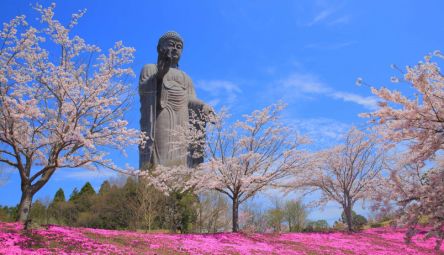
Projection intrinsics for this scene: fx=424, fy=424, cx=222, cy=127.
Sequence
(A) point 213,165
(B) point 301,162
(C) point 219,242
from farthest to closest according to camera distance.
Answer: (B) point 301,162
(A) point 213,165
(C) point 219,242

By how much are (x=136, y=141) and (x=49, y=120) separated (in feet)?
9.57

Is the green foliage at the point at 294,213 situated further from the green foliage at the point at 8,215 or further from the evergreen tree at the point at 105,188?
the green foliage at the point at 8,215

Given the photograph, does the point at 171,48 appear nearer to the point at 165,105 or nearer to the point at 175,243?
the point at 165,105

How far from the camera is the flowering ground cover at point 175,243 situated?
482 inches

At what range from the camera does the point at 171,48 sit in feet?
111

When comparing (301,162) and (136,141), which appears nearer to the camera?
(136,141)

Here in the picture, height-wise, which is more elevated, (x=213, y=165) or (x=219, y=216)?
(x=213, y=165)

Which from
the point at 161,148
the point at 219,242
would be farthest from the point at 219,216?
the point at 219,242

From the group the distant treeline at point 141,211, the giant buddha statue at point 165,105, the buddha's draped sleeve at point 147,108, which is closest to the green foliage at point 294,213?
the distant treeline at point 141,211

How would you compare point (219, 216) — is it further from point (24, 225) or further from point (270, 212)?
point (24, 225)

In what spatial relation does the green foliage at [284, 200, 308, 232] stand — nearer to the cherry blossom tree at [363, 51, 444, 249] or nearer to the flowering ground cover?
the flowering ground cover

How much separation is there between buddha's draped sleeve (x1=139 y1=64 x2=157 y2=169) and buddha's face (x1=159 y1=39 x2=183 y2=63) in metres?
1.94

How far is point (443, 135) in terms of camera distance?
25.5ft

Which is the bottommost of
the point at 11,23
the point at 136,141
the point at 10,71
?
the point at 136,141
